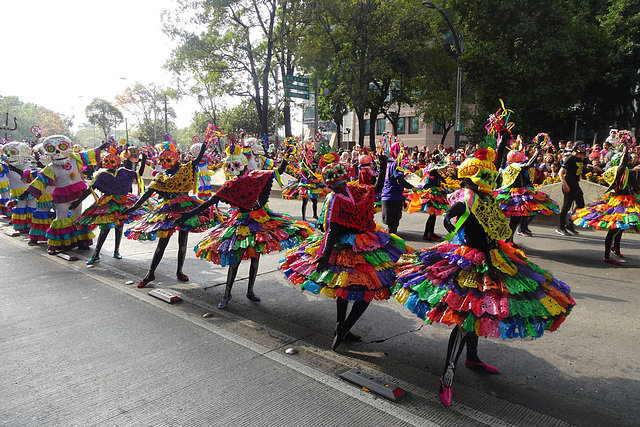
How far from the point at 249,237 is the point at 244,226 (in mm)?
217

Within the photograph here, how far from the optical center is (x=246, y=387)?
147 inches

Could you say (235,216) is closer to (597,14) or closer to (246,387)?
(246,387)

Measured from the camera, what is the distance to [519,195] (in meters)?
8.47


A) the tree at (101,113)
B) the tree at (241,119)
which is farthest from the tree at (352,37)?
the tree at (101,113)

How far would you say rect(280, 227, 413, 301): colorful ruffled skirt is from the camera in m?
3.91

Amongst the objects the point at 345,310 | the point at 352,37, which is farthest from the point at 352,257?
the point at 352,37

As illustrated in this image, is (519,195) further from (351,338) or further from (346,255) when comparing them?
(346,255)

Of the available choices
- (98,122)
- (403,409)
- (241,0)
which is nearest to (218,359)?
(403,409)

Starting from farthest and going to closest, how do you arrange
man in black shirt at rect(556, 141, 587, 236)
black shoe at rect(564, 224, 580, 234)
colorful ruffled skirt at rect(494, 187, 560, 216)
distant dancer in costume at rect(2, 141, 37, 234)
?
1. black shoe at rect(564, 224, 580, 234)
2. distant dancer in costume at rect(2, 141, 37, 234)
3. man in black shirt at rect(556, 141, 587, 236)
4. colorful ruffled skirt at rect(494, 187, 560, 216)

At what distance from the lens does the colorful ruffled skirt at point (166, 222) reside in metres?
6.36

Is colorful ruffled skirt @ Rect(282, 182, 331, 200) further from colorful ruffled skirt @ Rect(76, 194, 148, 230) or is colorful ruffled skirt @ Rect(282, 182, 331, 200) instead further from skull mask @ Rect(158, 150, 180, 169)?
skull mask @ Rect(158, 150, 180, 169)

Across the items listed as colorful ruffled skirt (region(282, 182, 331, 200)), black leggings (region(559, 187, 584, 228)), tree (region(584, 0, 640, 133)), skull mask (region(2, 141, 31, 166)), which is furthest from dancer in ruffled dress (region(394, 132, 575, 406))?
tree (region(584, 0, 640, 133))

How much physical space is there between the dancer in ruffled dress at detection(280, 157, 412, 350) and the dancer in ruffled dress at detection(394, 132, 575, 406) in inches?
11.9

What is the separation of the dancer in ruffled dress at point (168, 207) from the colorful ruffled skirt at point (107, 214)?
4.70ft
